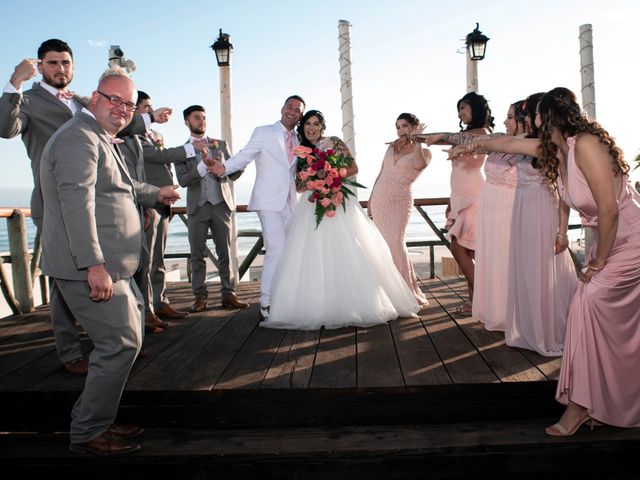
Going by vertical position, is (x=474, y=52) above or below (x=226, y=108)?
above

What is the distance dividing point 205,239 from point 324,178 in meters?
1.49

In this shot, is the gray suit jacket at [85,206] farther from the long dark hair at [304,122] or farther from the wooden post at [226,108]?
the wooden post at [226,108]

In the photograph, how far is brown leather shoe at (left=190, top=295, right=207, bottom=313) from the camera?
5586mm

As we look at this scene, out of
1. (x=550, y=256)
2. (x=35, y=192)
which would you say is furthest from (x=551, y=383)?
(x=35, y=192)

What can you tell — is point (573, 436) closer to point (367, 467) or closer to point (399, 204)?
point (367, 467)

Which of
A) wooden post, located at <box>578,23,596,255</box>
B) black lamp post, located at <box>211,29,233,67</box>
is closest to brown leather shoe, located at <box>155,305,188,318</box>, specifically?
black lamp post, located at <box>211,29,233,67</box>

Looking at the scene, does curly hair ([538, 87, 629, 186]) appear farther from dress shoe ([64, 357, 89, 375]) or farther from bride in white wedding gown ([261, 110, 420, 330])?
dress shoe ([64, 357, 89, 375])

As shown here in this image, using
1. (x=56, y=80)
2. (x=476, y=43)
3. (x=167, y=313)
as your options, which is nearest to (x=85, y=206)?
(x=56, y=80)

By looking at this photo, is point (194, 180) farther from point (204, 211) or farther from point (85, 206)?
point (85, 206)

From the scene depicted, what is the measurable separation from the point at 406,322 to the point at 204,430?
2196 millimetres

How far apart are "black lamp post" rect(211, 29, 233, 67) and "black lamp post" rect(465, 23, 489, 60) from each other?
3.63m

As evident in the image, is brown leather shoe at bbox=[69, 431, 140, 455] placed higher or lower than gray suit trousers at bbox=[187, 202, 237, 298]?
lower

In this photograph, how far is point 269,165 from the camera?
532 cm

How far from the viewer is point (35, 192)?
3680 mm
